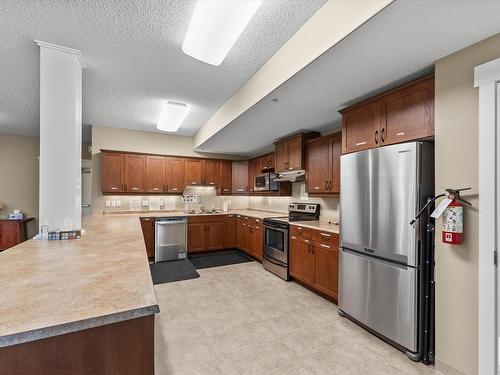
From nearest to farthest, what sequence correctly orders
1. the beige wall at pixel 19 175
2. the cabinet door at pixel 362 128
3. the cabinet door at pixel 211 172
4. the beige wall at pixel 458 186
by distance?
the beige wall at pixel 458 186, the cabinet door at pixel 362 128, the beige wall at pixel 19 175, the cabinet door at pixel 211 172

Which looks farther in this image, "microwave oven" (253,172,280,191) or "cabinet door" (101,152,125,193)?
"microwave oven" (253,172,280,191)

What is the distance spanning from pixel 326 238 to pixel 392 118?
5.10ft

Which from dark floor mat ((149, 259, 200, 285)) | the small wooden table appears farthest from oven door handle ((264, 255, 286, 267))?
the small wooden table

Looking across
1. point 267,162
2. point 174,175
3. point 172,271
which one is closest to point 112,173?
point 174,175

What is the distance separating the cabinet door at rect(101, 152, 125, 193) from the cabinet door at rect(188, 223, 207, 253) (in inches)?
64.3

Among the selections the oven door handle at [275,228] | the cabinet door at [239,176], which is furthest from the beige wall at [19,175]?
the oven door handle at [275,228]

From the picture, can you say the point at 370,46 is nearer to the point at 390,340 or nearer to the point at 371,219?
the point at 371,219

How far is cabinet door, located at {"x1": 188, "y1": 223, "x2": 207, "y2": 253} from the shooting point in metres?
5.28

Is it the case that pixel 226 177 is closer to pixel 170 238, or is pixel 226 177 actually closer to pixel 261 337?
pixel 170 238

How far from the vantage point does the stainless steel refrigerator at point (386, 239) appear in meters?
2.04

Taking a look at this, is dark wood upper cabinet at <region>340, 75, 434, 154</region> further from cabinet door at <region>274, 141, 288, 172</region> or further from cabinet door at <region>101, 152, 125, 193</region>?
cabinet door at <region>101, 152, 125, 193</region>

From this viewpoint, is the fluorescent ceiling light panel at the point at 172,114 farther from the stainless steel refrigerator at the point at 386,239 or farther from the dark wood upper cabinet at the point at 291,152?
the stainless steel refrigerator at the point at 386,239

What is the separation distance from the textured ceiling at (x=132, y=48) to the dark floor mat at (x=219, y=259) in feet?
9.46

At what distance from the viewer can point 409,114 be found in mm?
2217
